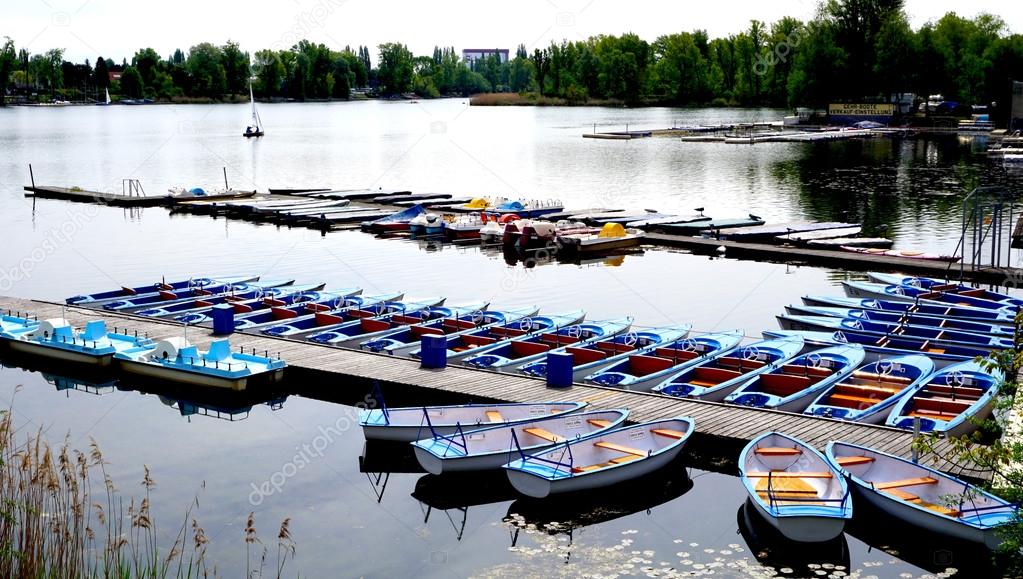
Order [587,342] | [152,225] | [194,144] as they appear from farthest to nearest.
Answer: [194,144] → [152,225] → [587,342]

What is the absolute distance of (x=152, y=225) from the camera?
5516 cm

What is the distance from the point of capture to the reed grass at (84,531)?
439 inches

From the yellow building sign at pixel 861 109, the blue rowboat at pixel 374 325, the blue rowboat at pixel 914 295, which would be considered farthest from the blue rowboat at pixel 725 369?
the yellow building sign at pixel 861 109

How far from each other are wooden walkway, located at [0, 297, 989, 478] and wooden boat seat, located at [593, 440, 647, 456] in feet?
4.42

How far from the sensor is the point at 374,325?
27031mm

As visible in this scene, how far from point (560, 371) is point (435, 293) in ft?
50.0

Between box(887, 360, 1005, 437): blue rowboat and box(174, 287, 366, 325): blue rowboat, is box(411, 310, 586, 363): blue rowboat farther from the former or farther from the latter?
box(887, 360, 1005, 437): blue rowboat

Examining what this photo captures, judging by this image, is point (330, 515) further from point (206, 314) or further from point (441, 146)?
point (441, 146)

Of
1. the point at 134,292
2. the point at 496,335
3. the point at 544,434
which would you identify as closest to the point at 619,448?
the point at 544,434

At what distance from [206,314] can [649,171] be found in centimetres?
6145

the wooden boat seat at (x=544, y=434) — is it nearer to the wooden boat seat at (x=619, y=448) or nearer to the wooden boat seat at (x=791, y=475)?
the wooden boat seat at (x=619, y=448)

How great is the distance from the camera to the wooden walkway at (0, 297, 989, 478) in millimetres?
18391

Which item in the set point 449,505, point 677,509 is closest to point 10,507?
point 449,505

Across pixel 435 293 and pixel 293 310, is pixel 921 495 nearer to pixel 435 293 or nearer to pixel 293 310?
pixel 293 310
